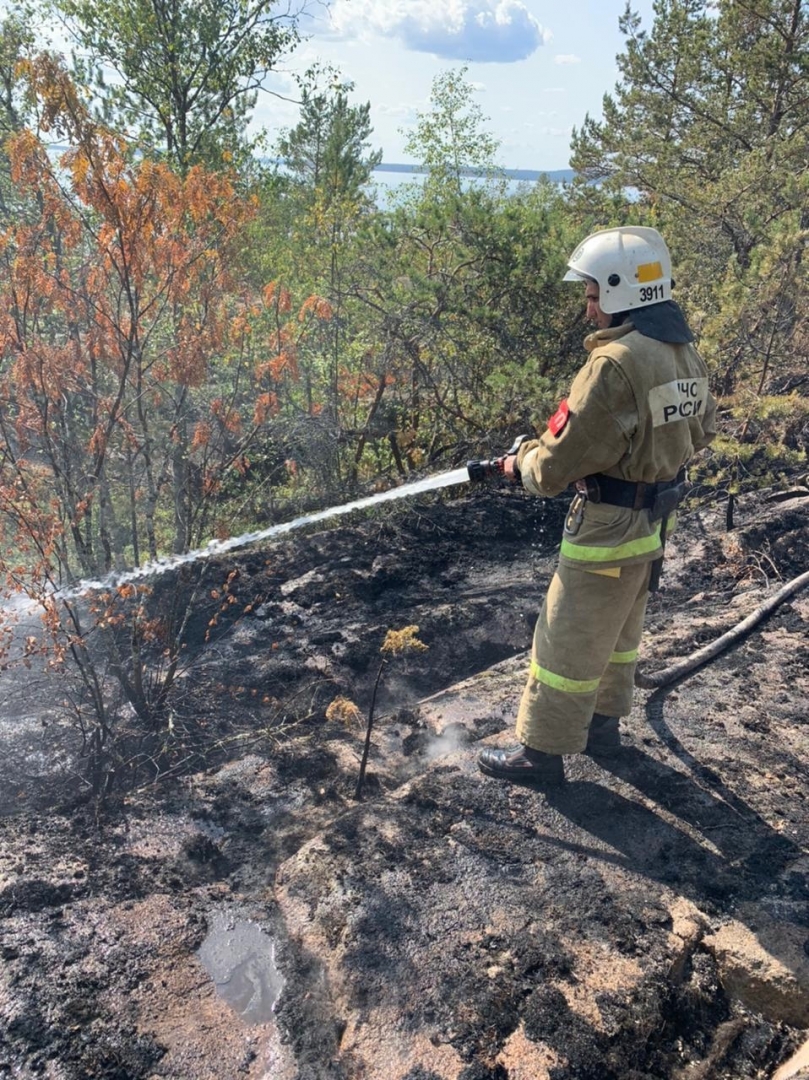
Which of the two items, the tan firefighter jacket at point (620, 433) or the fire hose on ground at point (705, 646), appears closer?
the tan firefighter jacket at point (620, 433)

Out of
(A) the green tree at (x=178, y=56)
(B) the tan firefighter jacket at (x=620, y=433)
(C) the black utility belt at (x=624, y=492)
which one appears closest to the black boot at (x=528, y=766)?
(B) the tan firefighter jacket at (x=620, y=433)

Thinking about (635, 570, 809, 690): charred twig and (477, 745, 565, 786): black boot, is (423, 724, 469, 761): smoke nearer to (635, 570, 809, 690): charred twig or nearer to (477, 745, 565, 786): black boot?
(477, 745, 565, 786): black boot

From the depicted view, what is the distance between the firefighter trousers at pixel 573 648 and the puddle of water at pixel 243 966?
1.21 meters

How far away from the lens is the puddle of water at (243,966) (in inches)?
87.8

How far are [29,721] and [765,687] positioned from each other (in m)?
3.68

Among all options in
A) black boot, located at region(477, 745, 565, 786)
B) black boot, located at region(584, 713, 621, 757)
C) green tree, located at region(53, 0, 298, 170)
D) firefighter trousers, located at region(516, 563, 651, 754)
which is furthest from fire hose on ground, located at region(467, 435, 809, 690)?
green tree, located at region(53, 0, 298, 170)

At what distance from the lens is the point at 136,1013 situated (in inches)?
84.7

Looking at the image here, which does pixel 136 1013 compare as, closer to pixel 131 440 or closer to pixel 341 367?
pixel 131 440

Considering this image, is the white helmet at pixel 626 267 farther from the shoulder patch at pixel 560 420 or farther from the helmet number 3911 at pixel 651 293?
the shoulder patch at pixel 560 420

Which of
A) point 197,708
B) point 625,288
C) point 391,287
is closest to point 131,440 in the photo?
point 197,708

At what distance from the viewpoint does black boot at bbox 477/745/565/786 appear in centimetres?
297

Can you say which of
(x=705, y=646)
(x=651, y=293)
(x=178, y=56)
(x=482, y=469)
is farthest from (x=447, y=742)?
(x=178, y=56)

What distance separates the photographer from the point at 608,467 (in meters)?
2.61

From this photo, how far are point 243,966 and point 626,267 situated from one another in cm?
266
